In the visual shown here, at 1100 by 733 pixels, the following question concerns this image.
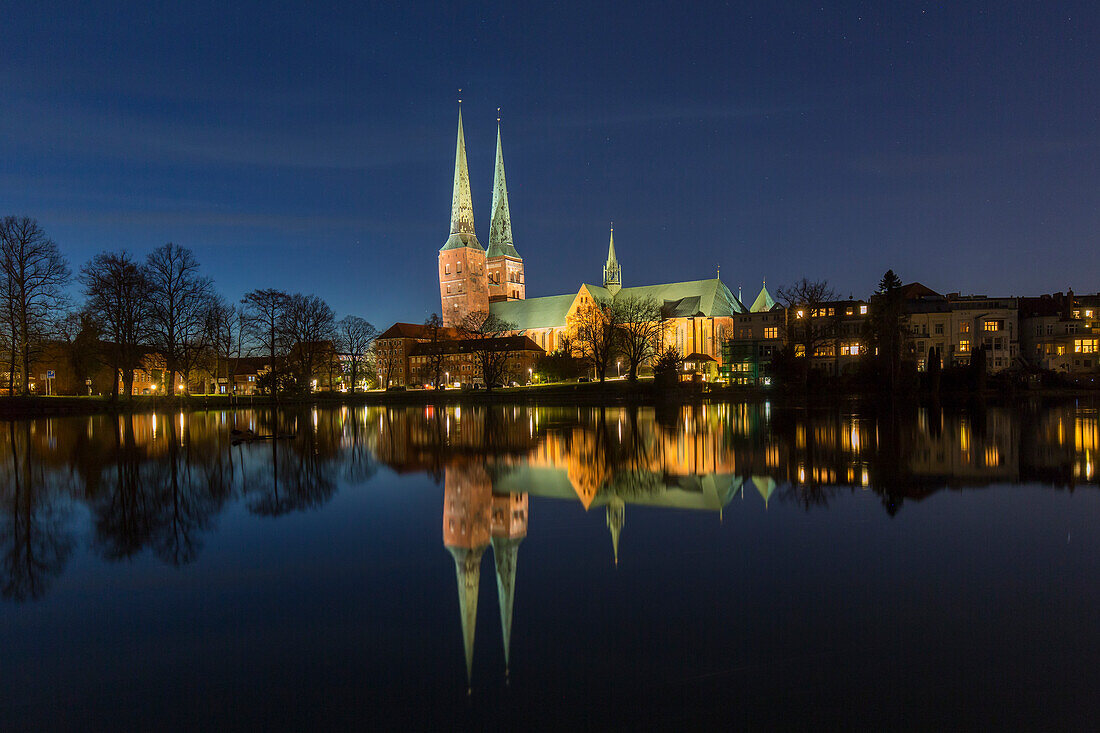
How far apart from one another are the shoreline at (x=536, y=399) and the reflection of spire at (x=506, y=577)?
46.3 meters

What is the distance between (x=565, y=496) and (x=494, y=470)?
410 centimetres

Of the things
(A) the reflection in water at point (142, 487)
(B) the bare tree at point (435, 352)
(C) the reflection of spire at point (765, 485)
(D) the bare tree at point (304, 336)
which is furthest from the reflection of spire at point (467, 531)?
(B) the bare tree at point (435, 352)

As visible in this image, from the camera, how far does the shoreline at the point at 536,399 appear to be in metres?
49.1

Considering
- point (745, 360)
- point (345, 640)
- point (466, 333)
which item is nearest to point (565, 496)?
point (345, 640)

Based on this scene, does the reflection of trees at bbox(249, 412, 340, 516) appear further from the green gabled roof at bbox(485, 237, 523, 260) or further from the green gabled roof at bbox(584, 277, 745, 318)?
the green gabled roof at bbox(485, 237, 523, 260)

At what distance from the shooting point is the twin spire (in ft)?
400

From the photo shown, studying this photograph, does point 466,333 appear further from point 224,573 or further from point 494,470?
point 224,573

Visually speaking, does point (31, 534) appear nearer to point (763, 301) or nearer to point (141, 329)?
point (141, 329)

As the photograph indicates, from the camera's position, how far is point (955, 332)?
73.7 metres

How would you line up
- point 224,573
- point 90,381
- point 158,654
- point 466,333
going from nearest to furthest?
point 158,654, point 224,573, point 90,381, point 466,333

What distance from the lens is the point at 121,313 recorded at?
48.6 meters

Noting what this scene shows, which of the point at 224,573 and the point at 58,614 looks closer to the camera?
the point at 58,614

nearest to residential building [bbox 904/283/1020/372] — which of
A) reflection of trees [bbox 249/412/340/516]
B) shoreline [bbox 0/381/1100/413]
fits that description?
shoreline [bbox 0/381/1100/413]

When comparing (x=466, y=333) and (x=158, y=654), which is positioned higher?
(x=466, y=333)
